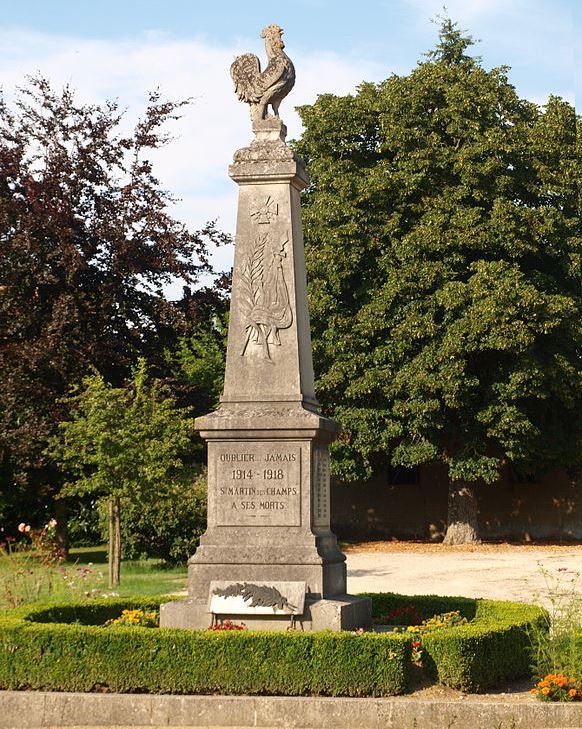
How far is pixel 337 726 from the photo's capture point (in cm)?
889

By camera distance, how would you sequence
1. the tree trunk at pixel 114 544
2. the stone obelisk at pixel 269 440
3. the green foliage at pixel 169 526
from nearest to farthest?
the stone obelisk at pixel 269 440 < the tree trunk at pixel 114 544 < the green foliage at pixel 169 526

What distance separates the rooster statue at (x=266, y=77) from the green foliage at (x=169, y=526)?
41.4 feet

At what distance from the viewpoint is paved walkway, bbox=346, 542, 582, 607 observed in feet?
63.8

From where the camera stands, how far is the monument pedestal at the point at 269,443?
11125mm

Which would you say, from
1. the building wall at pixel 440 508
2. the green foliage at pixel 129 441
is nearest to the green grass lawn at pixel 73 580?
the green foliage at pixel 129 441

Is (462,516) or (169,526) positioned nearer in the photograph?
(169,526)

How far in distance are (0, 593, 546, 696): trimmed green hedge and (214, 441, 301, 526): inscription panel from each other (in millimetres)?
1826

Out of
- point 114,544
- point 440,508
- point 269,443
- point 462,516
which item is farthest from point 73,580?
point 440,508

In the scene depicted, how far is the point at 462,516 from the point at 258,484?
20.4 m

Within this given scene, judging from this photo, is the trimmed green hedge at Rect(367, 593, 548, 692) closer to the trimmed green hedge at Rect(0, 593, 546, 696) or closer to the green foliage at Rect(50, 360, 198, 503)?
the trimmed green hedge at Rect(0, 593, 546, 696)

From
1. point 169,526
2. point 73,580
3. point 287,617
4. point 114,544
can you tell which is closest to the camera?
point 287,617

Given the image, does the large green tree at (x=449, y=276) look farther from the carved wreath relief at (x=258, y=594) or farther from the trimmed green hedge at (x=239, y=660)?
the trimmed green hedge at (x=239, y=660)

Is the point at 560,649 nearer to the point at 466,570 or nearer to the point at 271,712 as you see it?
the point at 271,712

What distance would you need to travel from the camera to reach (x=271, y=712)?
903cm
